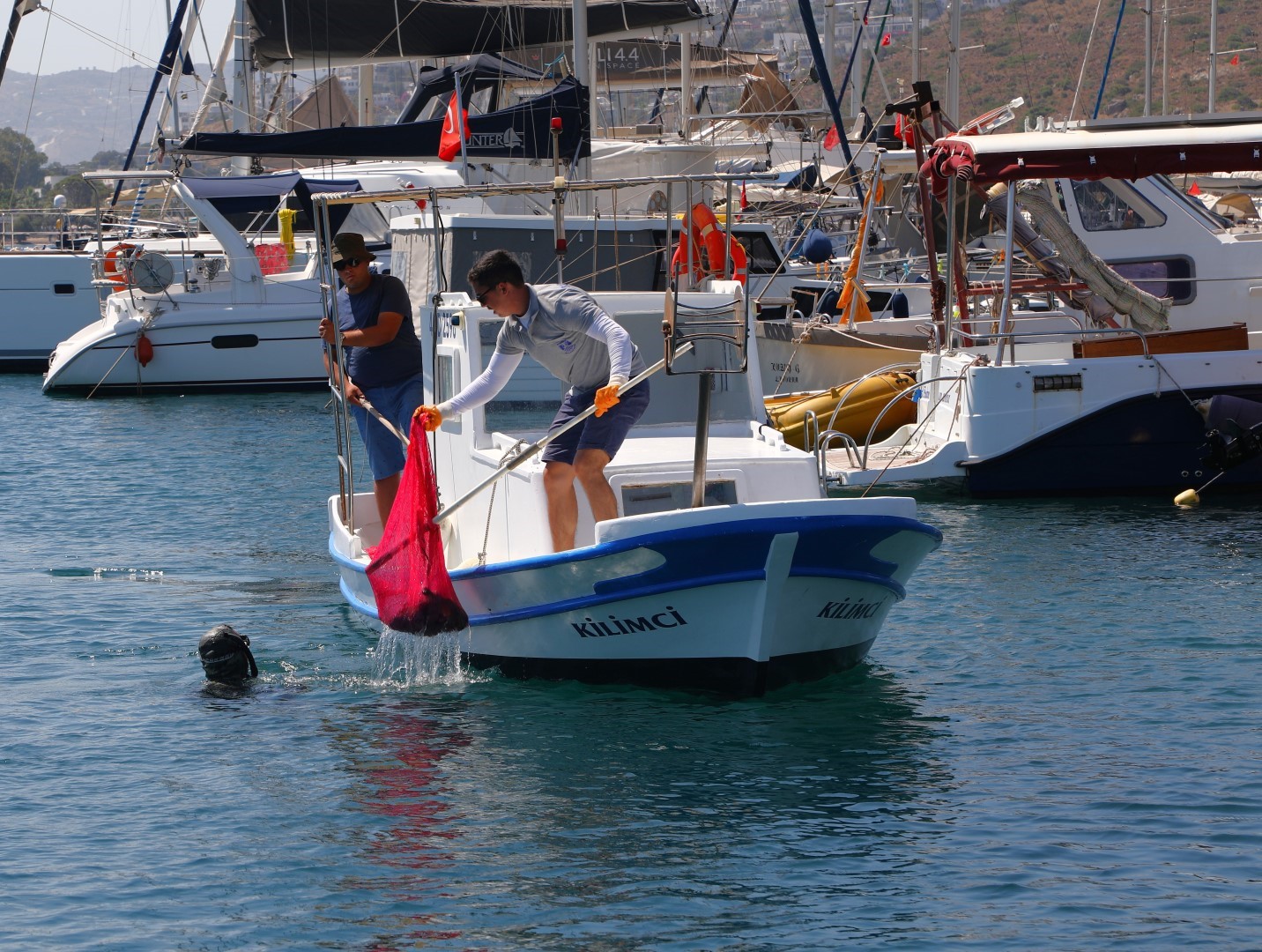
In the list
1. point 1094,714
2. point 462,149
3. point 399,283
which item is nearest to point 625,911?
point 1094,714

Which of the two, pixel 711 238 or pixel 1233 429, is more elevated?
pixel 711 238

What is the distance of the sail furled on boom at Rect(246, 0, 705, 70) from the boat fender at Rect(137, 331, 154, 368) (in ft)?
16.0

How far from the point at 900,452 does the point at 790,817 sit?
8.78 m

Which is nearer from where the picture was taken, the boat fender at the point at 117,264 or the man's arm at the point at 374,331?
the man's arm at the point at 374,331

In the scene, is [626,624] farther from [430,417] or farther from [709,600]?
[430,417]

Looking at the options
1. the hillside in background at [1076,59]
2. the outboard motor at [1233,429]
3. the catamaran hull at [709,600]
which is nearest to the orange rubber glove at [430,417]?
the catamaran hull at [709,600]

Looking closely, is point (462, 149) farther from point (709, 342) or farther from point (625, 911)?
point (625, 911)

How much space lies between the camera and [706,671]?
905 cm

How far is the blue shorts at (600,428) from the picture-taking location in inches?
348

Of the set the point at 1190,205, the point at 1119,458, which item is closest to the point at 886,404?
the point at 1119,458

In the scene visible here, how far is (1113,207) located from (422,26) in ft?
42.4

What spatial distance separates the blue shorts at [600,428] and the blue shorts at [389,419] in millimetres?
2052

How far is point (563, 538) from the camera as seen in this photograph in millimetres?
9055

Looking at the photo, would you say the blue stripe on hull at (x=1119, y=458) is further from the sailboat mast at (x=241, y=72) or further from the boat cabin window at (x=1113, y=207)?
the sailboat mast at (x=241, y=72)
